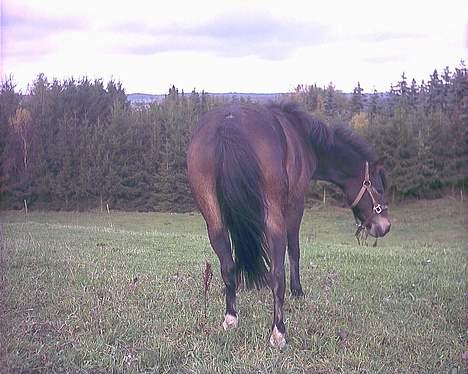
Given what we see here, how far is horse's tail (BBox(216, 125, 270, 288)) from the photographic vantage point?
4.15 m

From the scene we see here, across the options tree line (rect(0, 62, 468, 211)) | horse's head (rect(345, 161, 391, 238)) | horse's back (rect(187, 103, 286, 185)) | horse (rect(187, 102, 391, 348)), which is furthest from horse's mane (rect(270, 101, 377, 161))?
tree line (rect(0, 62, 468, 211))

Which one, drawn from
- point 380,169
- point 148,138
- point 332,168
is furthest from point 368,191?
point 148,138

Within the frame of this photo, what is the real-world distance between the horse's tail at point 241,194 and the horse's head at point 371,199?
6.77ft

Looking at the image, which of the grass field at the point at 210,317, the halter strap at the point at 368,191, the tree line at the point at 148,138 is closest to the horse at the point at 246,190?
the grass field at the point at 210,317

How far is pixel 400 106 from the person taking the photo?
1155cm

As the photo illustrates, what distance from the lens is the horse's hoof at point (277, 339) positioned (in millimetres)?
4059

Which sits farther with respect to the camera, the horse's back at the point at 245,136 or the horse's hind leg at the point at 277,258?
the horse's back at the point at 245,136

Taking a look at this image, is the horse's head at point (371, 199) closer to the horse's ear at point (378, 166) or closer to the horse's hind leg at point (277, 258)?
the horse's ear at point (378, 166)

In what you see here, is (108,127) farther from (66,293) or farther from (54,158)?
(66,293)

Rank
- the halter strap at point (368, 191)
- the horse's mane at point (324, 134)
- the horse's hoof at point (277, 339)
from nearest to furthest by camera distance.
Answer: the horse's hoof at point (277, 339) → the horse's mane at point (324, 134) → the halter strap at point (368, 191)

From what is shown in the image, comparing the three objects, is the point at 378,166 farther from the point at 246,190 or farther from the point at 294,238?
the point at 246,190

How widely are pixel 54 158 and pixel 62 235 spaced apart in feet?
25.5

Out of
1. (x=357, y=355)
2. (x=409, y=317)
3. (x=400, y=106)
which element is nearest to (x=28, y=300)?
(x=357, y=355)

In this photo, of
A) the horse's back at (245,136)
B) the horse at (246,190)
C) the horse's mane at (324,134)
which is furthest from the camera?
the horse's mane at (324,134)
